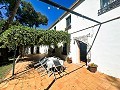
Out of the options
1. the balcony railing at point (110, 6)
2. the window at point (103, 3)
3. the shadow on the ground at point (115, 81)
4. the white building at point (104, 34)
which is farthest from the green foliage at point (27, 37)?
the shadow on the ground at point (115, 81)

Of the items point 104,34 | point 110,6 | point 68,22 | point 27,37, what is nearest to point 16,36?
point 27,37

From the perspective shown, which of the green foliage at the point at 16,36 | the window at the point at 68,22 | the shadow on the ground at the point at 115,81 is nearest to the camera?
the shadow on the ground at the point at 115,81

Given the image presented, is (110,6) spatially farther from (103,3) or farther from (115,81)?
(115,81)

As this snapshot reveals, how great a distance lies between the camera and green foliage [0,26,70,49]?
806cm

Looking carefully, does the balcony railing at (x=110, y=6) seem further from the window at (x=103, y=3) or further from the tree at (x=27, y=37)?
the tree at (x=27, y=37)

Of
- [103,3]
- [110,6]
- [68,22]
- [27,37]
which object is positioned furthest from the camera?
[68,22]

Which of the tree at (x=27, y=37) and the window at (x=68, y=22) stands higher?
the window at (x=68, y=22)

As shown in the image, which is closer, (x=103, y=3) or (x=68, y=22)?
(x=103, y=3)

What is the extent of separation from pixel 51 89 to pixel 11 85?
2.15 meters

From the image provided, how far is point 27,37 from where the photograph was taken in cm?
890

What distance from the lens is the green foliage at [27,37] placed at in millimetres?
8062

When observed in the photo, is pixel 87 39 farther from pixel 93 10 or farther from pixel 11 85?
pixel 11 85

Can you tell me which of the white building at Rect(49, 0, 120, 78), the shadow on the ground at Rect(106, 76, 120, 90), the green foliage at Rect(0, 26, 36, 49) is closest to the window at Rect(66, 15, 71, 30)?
the white building at Rect(49, 0, 120, 78)

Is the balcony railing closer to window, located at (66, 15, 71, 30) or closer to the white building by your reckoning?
the white building
